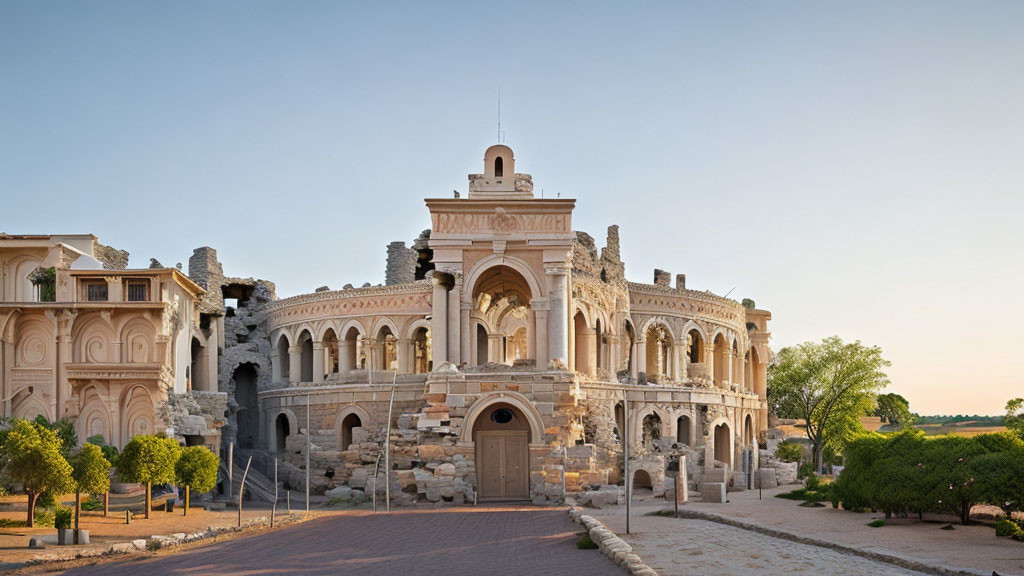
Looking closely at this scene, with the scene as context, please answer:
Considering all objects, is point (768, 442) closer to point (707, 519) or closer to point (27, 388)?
point (707, 519)

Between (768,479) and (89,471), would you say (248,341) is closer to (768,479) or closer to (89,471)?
(89,471)

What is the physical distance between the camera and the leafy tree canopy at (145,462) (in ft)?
87.9

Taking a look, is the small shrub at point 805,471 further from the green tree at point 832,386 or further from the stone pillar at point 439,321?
the stone pillar at point 439,321

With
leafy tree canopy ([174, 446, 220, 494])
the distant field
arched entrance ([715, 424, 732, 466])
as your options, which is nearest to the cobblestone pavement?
leafy tree canopy ([174, 446, 220, 494])

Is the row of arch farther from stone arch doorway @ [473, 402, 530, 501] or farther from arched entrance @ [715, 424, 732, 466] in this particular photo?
arched entrance @ [715, 424, 732, 466]

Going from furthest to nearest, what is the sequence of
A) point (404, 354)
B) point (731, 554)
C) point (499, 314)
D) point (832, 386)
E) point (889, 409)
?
point (889, 409), point (832, 386), point (499, 314), point (404, 354), point (731, 554)

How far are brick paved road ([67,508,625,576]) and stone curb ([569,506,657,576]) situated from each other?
0.20 metres

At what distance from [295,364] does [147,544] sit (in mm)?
23720

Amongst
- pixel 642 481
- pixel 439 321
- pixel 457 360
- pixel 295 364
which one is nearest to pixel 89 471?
pixel 439 321

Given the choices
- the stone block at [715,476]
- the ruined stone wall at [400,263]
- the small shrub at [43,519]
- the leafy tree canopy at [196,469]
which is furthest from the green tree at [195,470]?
the ruined stone wall at [400,263]

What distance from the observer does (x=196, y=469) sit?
93.9 feet

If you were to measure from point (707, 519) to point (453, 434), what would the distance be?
29.9ft

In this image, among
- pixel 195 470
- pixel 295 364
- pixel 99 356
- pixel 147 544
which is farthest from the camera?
pixel 295 364

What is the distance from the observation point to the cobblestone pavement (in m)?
16.9
